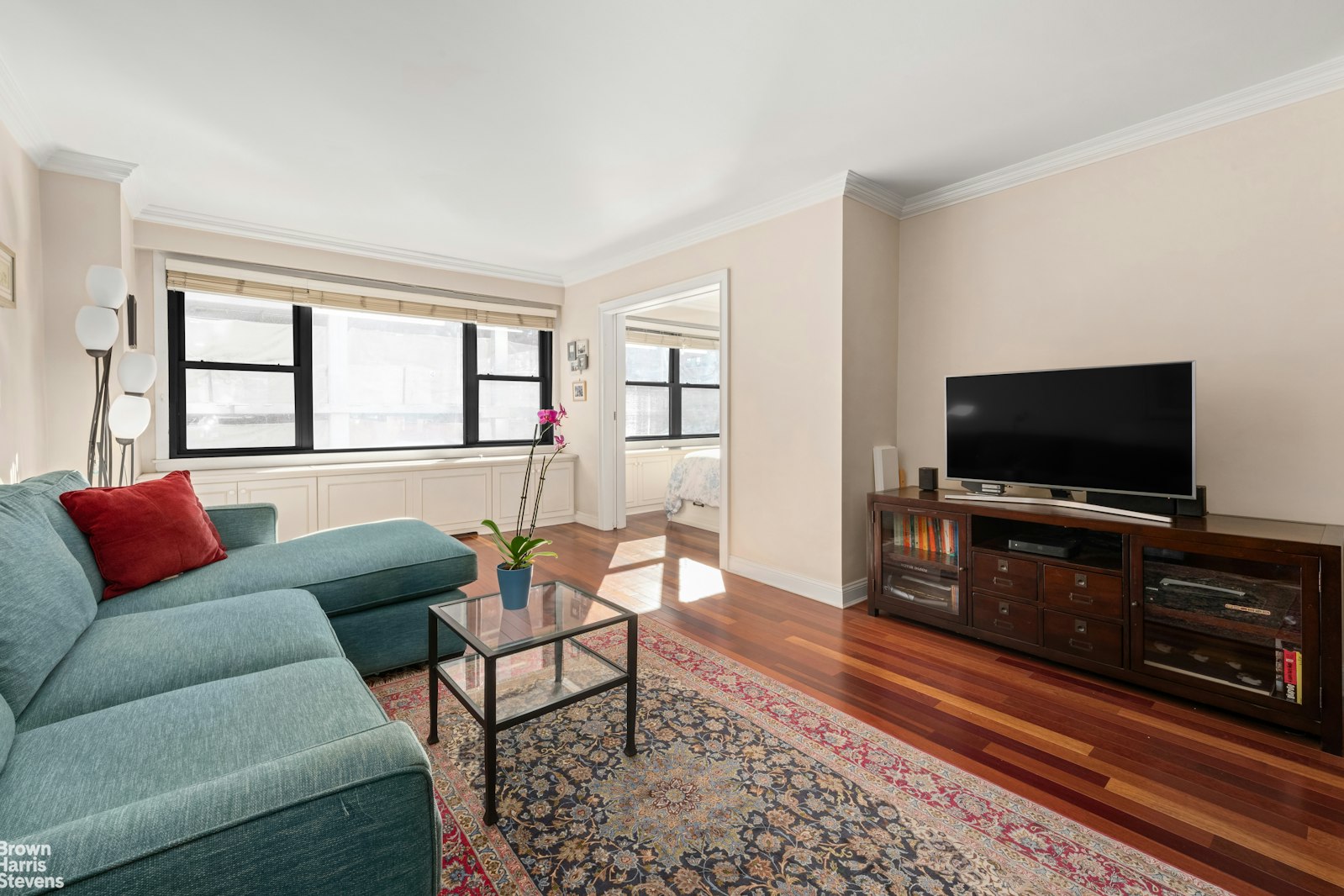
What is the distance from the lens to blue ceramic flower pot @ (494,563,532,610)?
6.79ft

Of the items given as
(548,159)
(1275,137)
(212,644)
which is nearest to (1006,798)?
(212,644)

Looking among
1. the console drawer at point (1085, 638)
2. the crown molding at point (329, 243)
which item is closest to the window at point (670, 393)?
the crown molding at point (329, 243)

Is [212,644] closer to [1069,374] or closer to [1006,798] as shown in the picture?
[1006,798]

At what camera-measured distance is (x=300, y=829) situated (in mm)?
881

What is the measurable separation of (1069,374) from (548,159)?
2863 millimetres

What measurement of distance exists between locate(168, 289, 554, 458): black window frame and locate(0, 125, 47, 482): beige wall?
1.20m

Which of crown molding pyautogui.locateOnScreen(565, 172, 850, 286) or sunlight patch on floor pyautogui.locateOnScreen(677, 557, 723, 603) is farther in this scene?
sunlight patch on floor pyautogui.locateOnScreen(677, 557, 723, 603)

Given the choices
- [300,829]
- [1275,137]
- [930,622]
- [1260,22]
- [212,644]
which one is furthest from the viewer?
[930,622]

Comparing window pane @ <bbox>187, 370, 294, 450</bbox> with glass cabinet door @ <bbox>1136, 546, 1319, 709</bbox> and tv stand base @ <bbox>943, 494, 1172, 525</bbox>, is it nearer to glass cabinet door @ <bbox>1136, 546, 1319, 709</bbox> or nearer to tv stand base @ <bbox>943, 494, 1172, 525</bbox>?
tv stand base @ <bbox>943, 494, 1172, 525</bbox>

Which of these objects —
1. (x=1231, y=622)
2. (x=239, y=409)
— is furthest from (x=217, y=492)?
(x=1231, y=622)

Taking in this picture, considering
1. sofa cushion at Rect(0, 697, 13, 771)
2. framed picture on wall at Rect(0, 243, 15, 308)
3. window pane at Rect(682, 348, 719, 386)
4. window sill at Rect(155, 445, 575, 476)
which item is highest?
window pane at Rect(682, 348, 719, 386)

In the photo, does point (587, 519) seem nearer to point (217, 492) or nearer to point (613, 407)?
point (613, 407)

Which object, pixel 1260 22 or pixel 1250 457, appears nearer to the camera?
pixel 1260 22

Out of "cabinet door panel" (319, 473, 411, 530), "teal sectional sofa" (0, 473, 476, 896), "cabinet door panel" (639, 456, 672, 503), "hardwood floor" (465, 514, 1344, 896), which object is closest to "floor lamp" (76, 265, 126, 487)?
"teal sectional sofa" (0, 473, 476, 896)
